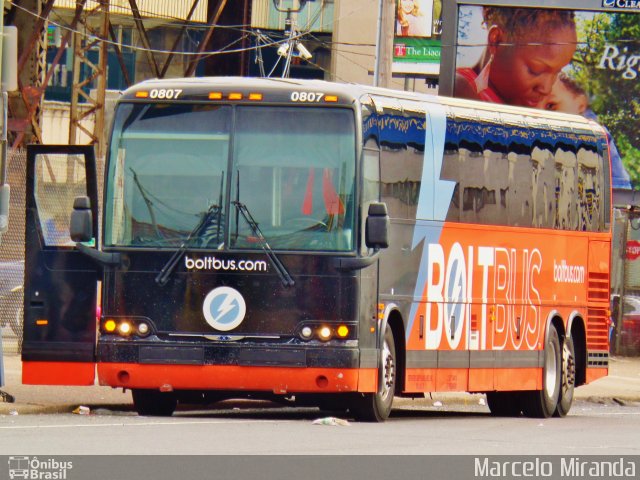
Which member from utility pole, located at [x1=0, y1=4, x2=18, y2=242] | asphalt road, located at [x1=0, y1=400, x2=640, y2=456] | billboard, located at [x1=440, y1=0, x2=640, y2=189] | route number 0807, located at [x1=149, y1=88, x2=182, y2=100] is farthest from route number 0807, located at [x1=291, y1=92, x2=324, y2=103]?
billboard, located at [x1=440, y1=0, x2=640, y2=189]

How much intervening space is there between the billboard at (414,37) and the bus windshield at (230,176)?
3783 centimetres

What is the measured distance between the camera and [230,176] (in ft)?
50.8

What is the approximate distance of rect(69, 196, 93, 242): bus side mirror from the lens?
50.5 ft

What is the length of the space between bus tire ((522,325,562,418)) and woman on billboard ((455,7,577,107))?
16988mm

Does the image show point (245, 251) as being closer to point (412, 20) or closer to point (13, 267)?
point (13, 267)

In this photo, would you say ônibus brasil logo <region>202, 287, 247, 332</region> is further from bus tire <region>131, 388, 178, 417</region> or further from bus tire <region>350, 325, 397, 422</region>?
bus tire <region>350, 325, 397, 422</region>

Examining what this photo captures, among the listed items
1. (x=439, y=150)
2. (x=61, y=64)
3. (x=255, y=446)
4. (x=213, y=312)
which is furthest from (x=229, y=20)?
(x=61, y=64)

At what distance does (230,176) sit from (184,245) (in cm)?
76

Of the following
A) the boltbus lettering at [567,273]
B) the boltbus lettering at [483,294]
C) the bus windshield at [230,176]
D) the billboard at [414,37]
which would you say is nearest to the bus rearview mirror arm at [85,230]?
the bus windshield at [230,176]
